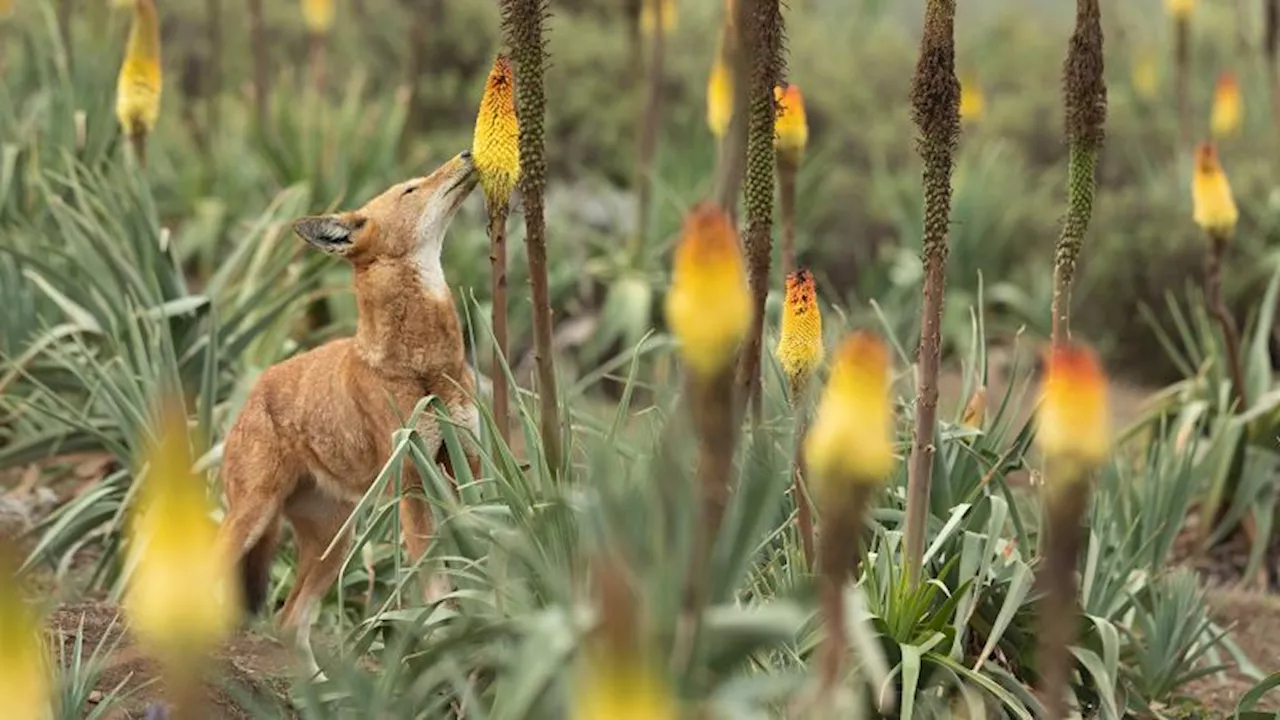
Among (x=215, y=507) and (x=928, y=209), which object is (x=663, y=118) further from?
(x=928, y=209)

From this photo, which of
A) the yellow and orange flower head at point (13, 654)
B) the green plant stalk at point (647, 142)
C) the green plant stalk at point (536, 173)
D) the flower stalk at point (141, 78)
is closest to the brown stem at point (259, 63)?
the green plant stalk at point (647, 142)

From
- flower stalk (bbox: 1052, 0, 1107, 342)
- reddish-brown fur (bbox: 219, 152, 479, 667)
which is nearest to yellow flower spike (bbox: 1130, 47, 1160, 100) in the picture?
flower stalk (bbox: 1052, 0, 1107, 342)

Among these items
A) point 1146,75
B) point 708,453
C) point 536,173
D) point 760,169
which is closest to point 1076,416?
point 708,453

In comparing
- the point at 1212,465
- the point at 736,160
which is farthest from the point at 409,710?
the point at 1212,465

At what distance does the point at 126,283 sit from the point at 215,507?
3.72 ft

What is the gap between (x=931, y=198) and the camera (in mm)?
4203

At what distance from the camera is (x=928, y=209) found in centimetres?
425

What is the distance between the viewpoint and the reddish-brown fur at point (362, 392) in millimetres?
4629

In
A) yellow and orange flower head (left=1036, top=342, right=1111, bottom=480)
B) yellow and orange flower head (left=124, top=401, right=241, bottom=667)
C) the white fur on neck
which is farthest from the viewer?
the white fur on neck

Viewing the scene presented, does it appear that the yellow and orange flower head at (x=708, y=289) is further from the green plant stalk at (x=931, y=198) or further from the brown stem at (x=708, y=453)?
the green plant stalk at (x=931, y=198)

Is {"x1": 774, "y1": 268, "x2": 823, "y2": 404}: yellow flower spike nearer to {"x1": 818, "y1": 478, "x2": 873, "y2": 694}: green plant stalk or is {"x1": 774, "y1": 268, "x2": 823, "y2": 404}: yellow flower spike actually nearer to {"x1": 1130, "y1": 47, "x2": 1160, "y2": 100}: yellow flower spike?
{"x1": 818, "y1": 478, "x2": 873, "y2": 694}: green plant stalk

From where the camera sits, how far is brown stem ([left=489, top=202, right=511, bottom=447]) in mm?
4559

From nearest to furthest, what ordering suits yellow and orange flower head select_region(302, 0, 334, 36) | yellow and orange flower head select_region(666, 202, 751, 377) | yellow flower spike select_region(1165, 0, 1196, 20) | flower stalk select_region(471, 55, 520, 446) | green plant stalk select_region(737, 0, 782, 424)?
yellow and orange flower head select_region(666, 202, 751, 377)
green plant stalk select_region(737, 0, 782, 424)
flower stalk select_region(471, 55, 520, 446)
yellow flower spike select_region(1165, 0, 1196, 20)
yellow and orange flower head select_region(302, 0, 334, 36)

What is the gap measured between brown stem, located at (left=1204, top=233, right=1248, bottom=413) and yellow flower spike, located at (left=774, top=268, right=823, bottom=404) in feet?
10.2
